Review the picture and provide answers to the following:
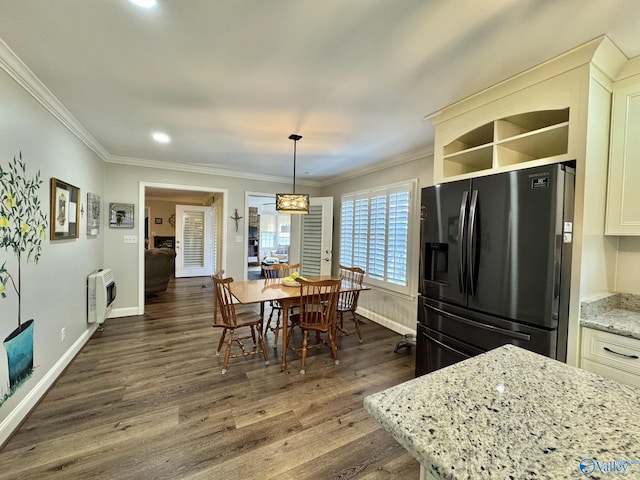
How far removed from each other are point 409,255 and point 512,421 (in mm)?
3048

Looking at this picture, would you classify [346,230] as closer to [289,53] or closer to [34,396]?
[289,53]

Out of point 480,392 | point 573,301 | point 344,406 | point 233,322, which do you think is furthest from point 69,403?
point 573,301

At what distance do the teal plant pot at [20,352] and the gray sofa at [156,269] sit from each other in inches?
124

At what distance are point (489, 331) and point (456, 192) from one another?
97 centimetres

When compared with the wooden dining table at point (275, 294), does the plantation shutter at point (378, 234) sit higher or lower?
higher

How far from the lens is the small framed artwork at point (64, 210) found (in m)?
2.38

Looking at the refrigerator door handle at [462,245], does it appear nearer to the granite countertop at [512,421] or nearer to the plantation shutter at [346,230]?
the granite countertop at [512,421]

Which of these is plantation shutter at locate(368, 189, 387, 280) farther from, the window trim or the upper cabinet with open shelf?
the upper cabinet with open shelf

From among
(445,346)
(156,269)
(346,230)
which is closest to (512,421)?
(445,346)

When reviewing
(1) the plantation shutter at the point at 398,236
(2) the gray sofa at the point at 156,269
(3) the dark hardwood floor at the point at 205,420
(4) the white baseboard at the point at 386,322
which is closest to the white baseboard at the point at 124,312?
(2) the gray sofa at the point at 156,269

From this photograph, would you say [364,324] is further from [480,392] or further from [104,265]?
[104,265]

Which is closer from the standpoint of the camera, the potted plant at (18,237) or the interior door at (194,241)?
the potted plant at (18,237)

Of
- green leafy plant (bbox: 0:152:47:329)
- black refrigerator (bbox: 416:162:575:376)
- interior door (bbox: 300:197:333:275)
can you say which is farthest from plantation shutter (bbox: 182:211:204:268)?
black refrigerator (bbox: 416:162:575:376)

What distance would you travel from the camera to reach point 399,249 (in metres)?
3.78
